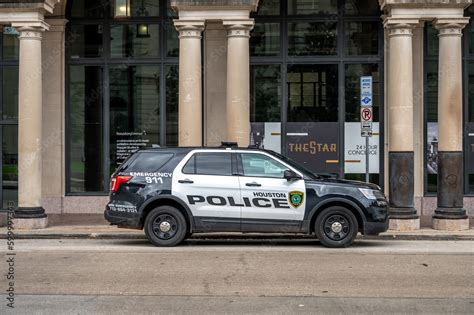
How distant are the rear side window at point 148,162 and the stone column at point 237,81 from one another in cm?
348

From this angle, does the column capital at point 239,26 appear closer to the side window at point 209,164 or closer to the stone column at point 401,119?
the stone column at point 401,119

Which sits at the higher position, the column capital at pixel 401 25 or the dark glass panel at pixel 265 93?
the column capital at pixel 401 25

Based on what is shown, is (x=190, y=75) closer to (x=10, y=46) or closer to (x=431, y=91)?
(x=10, y=46)

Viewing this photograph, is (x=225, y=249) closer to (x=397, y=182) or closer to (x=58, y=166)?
(x=397, y=182)

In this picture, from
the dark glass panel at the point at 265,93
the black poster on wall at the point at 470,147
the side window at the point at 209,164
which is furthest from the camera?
the dark glass panel at the point at 265,93

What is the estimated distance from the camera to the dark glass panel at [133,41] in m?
19.0

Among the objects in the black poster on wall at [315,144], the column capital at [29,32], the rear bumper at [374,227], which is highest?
the column capital at [29,32]

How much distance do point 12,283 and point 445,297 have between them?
559 centimetres

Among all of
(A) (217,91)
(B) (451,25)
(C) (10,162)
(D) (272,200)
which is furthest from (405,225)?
(C) (10,162)

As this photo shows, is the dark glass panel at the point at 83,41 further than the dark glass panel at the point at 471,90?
Yes

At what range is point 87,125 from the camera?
1916 cm

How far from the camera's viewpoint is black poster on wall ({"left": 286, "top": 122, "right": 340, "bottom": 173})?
1875cm

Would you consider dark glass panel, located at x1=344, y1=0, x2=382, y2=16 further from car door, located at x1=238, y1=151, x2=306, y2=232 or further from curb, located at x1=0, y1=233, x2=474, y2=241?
car door, located at x1=238, y1=151, x2=306, y2=232

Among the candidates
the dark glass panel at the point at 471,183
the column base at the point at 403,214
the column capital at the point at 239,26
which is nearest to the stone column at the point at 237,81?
the column capital at the point at 239,26
